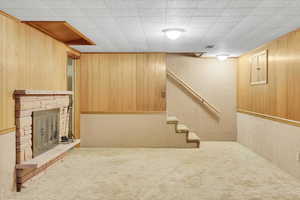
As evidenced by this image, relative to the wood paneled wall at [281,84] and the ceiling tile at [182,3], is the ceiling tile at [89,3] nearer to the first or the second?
the ceiling tile at [182,3]

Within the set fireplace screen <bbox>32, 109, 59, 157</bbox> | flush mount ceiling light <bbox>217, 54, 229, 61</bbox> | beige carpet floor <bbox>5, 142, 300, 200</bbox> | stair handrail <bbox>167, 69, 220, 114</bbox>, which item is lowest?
beige carpet floor <bbox>5, 142, 300, 200</bbox>

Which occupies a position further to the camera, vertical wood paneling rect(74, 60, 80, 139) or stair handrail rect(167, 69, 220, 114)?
stair handrail rect(167, 69, 220, 114)

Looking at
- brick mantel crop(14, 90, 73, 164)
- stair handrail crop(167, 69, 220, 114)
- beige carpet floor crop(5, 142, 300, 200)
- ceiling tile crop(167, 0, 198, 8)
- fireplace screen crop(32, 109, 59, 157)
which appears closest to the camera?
ceiling tile crop(167, 0, 198, 8)

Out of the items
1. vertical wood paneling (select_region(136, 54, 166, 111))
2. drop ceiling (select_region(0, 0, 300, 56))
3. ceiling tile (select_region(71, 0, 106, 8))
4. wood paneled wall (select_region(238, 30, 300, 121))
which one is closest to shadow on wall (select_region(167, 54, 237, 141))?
vertical wood paneling (select_region(136, 54, 166, 111))

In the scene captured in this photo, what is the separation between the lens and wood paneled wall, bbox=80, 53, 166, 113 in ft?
23.1

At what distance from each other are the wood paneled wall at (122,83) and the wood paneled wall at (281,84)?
222cm

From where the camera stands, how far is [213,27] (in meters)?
4.34

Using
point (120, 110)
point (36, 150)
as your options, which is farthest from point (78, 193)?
point (120, 110)

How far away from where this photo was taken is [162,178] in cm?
438

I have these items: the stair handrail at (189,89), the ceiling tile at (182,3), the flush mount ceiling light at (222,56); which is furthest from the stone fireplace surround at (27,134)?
the flush mount ceiling light at (222,56)

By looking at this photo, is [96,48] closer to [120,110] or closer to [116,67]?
[116,67]

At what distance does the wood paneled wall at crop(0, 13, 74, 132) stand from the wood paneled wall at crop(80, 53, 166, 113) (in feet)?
6.03

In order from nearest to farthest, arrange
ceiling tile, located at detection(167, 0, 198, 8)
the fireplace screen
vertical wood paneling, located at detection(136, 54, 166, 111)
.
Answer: ceiling tile, located at detection(167, 0, 198, 8)
the fireplace screen
vertical wood paneling, located at detection(136, 54, 166, 111)

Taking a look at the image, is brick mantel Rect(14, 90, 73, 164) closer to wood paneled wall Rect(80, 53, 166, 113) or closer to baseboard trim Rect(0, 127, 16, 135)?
baseboard trim Rect(0, 127, 16, 135)
